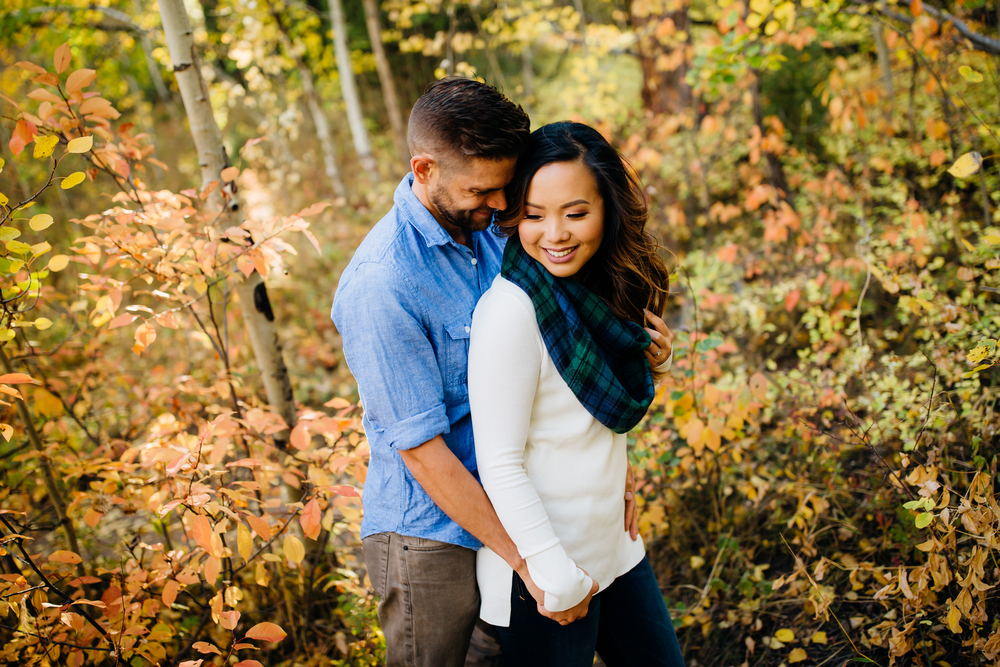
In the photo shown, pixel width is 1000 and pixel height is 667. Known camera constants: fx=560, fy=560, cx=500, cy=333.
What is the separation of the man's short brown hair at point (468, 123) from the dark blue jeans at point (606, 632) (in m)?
1.05

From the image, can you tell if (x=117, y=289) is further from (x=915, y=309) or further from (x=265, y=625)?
(x=915, y=309)

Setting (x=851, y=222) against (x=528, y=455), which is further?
(x=851, y=222)

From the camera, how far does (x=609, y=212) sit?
144cm

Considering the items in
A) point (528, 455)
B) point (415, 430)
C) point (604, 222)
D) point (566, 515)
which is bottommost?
point (566, 515)

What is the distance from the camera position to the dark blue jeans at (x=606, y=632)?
4.45 ft

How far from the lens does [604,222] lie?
144 cm

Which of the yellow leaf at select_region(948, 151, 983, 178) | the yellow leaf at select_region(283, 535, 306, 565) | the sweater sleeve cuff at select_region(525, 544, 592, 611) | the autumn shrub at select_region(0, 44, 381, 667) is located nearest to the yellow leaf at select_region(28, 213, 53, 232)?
the autumn shrub at select_region(0, 44, 381, 667)

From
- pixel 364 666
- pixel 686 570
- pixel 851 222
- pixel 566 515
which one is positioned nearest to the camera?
pixel 566 515

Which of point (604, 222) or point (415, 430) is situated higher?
point (604, 222)

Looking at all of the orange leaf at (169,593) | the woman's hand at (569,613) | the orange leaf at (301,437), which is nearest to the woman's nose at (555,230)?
the woman's hand at (569,613)

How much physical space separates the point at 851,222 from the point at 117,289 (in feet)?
16.5

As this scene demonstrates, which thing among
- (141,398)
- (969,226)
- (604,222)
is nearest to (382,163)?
(141,398)

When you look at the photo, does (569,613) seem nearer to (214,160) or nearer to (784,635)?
(784,635)

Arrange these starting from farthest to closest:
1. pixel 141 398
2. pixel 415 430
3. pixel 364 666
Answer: pixel 141 398, pixel 364 666, pixel 415 430
